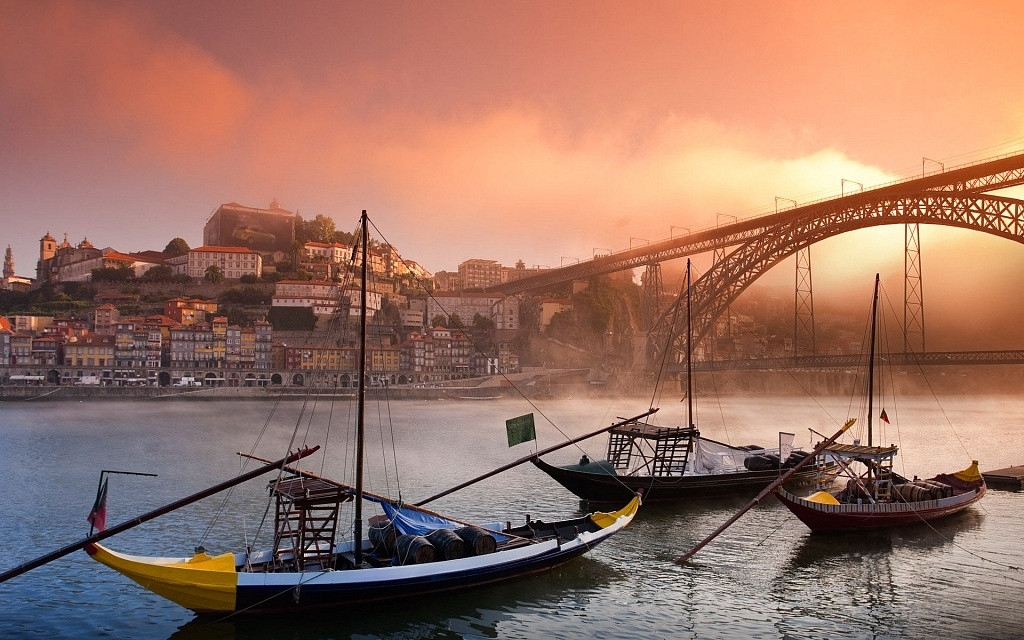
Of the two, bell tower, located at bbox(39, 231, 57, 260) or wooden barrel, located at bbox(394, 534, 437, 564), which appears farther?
bell tower, located at bbox(39, 231, 57, 260)

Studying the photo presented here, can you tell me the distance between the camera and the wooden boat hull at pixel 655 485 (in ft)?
54.1

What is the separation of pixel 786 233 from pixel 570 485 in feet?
105

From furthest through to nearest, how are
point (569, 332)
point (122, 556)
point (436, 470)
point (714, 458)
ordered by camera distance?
point (569, 332), point (436, 470), point (714, 458), point (122, 556)

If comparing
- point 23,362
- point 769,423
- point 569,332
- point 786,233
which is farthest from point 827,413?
point 23,362

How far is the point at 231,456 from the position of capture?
1063 inches

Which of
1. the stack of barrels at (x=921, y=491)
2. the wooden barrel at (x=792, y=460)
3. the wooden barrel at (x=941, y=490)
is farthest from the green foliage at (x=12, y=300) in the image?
the wooden barrel at (x=941, y=490)

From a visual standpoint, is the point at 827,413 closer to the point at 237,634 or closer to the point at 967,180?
the point at 967,180

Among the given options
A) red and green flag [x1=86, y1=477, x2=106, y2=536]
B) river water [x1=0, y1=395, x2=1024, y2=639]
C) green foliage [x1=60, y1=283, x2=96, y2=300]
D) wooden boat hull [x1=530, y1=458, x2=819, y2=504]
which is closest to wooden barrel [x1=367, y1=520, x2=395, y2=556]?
river water [x1=0, y1=395, x2=1024, y2=639]

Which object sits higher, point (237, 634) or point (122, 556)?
point (122, 556)

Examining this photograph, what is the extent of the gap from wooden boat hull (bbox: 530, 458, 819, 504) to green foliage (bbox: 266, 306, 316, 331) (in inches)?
2650

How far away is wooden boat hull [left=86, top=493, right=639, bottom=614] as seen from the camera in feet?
29.6

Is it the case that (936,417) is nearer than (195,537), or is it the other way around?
(195,537)

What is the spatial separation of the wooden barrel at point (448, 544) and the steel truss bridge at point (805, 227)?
820 inches

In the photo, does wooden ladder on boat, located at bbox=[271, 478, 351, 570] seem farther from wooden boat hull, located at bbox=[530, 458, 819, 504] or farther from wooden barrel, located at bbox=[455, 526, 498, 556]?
wooden boat hull, located at bbox=[530, 458, 819, 504]
